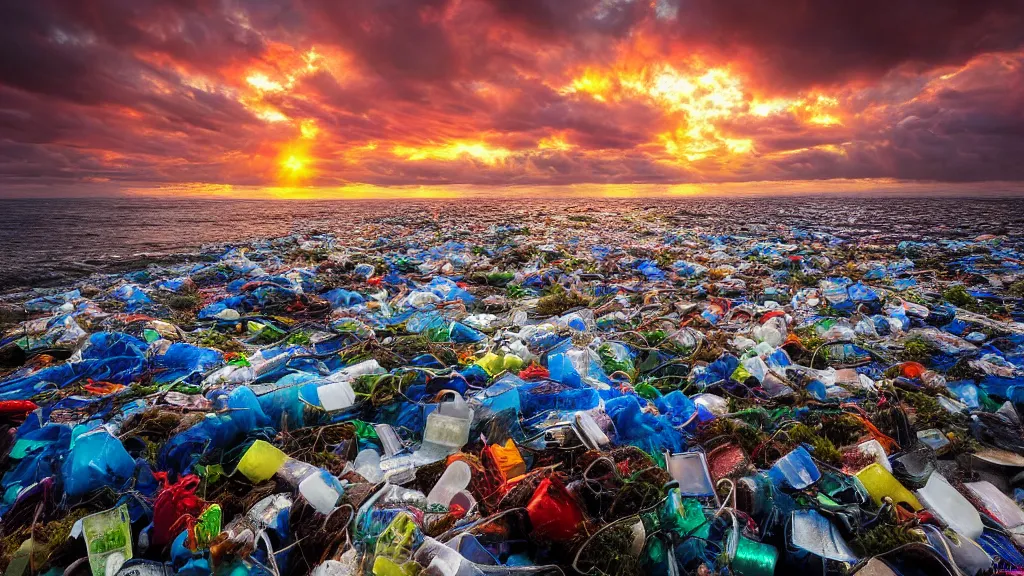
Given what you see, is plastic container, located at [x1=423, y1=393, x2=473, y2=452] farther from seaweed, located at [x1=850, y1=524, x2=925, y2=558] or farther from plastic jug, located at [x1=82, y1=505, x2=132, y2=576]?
seaweed, located at [x1=850, y1=524, x2=925, y2=558]

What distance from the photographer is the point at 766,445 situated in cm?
311

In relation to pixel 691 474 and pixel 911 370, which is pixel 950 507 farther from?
pixel 911 370

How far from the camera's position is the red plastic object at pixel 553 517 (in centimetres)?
224

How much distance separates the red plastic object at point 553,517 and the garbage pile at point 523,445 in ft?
0.04

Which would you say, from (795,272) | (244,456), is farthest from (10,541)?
(795,272)

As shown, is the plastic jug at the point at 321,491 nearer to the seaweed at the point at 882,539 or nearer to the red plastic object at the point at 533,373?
the red plastic object at the point at 533,373

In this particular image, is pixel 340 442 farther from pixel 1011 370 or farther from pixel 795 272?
pixel 795 272

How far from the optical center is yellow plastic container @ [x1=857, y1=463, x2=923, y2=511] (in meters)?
2.51

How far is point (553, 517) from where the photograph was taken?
2250mm

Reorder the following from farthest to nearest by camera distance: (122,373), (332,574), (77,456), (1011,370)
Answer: (122,373) → (1011,370) → (77,456) → (332,574)

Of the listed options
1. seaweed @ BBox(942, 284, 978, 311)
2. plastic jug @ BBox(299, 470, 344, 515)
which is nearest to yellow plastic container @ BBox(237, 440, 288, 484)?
plastic jug @ BBox(299, 470, 344, 515)

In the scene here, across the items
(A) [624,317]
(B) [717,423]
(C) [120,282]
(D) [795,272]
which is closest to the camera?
(B) [717,423]

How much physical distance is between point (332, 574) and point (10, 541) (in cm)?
192

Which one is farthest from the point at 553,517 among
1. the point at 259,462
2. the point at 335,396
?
the point at 335,396
